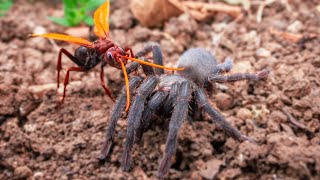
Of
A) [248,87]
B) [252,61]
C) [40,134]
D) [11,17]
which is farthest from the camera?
[11,17]

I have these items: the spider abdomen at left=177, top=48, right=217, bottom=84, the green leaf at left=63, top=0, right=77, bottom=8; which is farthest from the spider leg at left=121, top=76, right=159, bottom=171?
the green leaf at left=63, top=0, right=77, bottom=8

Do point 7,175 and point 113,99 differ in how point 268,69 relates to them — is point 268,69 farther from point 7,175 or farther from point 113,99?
point 7,175

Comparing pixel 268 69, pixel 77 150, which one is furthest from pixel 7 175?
pixel 268 69

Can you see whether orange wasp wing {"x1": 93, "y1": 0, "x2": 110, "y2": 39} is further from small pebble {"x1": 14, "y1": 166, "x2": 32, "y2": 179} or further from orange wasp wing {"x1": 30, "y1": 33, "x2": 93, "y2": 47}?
small pebble {"x1": 14, "y1": 166, "x2": 32, "y2": 179}

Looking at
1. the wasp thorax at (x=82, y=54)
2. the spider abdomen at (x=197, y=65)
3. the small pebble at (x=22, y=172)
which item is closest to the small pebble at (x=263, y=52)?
the spider abdomen at (x=197, y=65)

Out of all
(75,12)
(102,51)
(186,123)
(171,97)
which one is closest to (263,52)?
(186,123)

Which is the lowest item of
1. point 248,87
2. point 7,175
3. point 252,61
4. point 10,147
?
point 7,175
